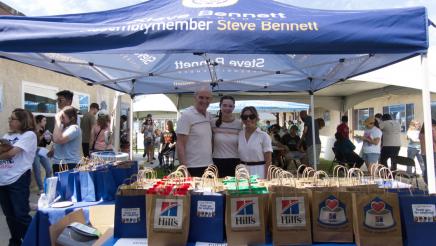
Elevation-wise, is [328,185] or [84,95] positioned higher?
[84,95]

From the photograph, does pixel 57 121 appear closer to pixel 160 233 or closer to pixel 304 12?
pixel 160 233

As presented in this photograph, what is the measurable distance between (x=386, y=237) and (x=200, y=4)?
6.11 feet

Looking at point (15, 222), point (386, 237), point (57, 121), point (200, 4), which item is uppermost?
point (200, 4)

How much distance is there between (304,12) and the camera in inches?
94.3

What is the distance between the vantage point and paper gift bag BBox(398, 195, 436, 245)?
1.76 m

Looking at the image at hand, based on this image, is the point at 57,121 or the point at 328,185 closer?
the point at 328,185

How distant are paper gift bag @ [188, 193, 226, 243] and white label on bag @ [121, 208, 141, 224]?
30 cm

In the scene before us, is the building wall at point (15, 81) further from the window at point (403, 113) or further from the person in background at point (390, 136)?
the window at point (403, 113)

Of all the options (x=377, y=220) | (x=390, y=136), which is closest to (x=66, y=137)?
(x=377, y=220)

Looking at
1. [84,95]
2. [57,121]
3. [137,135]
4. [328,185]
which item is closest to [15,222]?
[57,121]

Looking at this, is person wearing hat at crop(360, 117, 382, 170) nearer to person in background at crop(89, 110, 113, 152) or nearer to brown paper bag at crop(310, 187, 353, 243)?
person in background at crop(89, 110, 113, 152)

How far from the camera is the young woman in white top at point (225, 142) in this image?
3.16 m

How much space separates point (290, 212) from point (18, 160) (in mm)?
2400

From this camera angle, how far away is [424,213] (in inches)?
70.1
